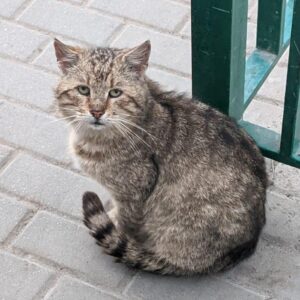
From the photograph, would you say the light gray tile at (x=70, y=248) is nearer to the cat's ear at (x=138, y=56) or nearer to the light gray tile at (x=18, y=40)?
the cat's ear at (x=138, y=56)

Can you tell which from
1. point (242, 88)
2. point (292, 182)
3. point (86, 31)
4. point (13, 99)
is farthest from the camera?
point (86, 31)

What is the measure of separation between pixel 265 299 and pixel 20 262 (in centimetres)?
100

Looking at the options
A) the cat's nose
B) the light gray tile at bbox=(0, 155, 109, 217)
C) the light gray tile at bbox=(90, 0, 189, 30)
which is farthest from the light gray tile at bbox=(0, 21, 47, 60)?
the cat's nose

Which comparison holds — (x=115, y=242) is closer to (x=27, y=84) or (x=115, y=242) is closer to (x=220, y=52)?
(x=220, y=52)

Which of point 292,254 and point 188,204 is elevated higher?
point 188,204

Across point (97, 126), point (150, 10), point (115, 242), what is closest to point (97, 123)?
point (97, 126)

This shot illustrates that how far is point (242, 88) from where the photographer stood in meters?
3.26

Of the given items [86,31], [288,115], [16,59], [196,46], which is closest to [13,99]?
[16,59]

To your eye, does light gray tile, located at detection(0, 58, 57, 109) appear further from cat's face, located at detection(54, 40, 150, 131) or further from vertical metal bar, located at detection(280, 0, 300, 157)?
vertical metal bar, located at detection(280, 0, 300, 157)

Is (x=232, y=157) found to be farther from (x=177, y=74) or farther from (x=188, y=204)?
(x=177, y=74)

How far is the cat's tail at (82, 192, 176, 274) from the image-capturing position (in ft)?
10.3

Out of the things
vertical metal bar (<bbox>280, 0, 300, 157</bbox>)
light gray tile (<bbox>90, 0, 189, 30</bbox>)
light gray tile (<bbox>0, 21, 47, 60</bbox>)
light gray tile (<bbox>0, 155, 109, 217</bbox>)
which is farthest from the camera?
light gray tile (<bbox>90, 0, 189, 30</bbox>)

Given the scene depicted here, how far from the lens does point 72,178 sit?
359 centimetres

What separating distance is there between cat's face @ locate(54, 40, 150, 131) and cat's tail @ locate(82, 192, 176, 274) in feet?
1.15
